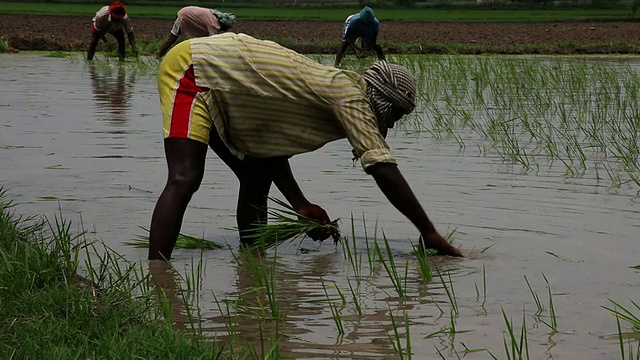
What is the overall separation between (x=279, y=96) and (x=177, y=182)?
45cm

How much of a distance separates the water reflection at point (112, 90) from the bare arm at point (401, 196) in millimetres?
4598

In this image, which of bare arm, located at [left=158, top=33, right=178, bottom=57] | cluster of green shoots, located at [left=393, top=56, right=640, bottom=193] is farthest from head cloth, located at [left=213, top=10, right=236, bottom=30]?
bare arm, located at [left=158, top=33, right=178, bottom=57]

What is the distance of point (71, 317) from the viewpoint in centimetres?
283

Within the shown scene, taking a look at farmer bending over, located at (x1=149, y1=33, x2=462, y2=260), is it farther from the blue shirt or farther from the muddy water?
the blue shirt

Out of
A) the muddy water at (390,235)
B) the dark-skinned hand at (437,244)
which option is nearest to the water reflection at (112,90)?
the muddy water at (390,235)

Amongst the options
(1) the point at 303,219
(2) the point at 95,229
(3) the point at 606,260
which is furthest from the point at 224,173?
(3) the point at 606,260

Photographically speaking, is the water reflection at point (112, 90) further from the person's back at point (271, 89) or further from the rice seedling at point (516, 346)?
the rice seedling at point (516, 346)

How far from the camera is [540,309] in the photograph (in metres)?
3.34

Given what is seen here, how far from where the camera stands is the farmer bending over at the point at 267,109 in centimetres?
371

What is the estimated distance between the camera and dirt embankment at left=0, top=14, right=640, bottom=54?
19109 mm

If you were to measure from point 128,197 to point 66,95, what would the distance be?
5137 mm

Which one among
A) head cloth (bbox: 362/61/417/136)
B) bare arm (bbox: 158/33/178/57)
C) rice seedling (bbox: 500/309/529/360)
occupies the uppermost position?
head cloth (bbox: 362/61/417/136)

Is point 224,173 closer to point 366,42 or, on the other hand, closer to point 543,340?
point 543,340

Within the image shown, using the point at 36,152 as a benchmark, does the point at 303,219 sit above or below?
above
